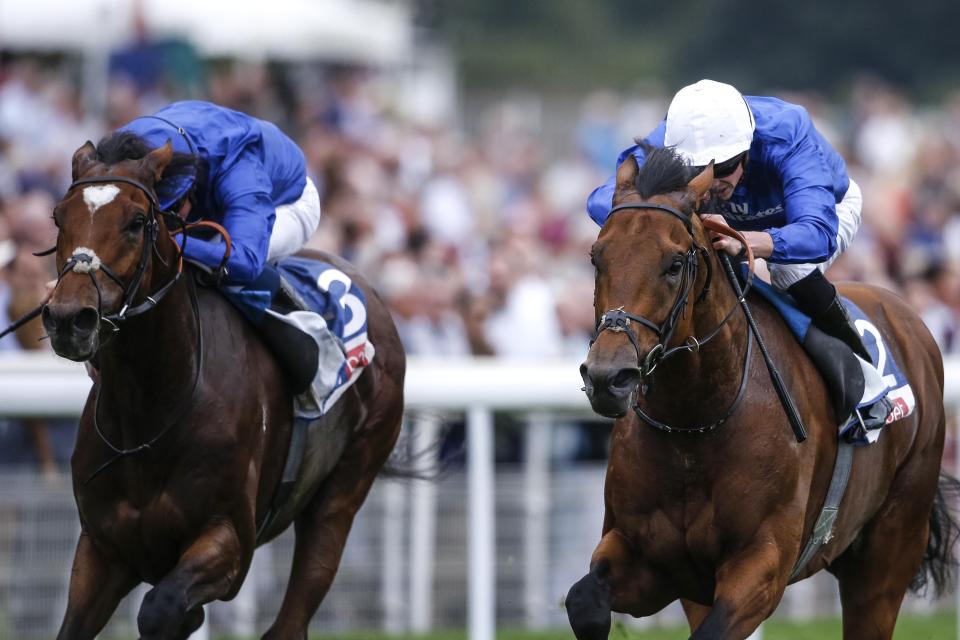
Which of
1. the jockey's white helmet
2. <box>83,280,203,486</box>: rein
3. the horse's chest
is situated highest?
the jockey's white helmet

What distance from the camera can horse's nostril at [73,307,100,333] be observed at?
4.16 metres

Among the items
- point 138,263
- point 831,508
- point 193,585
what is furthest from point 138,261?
point 831,508

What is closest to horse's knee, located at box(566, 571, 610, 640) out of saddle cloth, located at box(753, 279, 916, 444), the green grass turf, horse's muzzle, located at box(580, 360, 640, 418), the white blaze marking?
horse's muzzle, located at box(580, 360, 640, 418)

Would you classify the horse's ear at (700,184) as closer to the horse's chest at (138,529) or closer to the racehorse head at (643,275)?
the racehorse head at (643,275)

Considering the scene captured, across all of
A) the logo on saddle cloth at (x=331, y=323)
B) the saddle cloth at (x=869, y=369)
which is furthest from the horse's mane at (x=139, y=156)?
the saddle cloth at (x=869, y=369)

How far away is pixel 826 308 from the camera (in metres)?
4.94

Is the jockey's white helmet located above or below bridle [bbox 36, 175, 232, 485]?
above

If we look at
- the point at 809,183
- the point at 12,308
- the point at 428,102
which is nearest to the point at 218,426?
the point at 809,183

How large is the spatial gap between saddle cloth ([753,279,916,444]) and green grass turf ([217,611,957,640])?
5.48ft

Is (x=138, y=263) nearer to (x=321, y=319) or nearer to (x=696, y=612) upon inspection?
(x=321, y=319)

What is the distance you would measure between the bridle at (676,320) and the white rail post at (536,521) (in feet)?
8.19

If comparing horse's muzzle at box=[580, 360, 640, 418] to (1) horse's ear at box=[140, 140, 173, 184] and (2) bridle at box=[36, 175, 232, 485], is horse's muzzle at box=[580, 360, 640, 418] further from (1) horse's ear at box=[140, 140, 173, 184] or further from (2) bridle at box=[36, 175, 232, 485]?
(1) horse's ear at box=[140, 140, 173, 184]

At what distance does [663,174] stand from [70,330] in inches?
60.8

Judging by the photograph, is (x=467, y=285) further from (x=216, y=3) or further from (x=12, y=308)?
(x=216, y=3)
